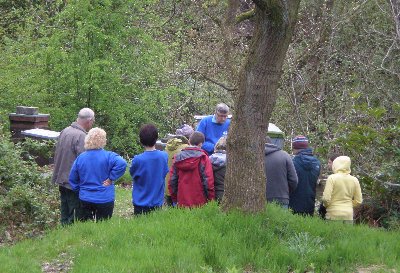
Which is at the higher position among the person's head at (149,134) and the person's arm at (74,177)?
the person's head at (149,134)

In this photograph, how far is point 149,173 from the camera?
9.48 metres

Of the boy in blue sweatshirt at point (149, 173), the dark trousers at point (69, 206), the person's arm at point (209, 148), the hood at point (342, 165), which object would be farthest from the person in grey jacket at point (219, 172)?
the person's arm at point (209, 148)

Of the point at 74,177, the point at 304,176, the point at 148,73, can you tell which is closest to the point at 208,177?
the point at 304,176

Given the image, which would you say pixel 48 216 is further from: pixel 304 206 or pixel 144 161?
pixel 304 206

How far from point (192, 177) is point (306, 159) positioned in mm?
1695

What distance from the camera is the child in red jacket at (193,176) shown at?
955 cm

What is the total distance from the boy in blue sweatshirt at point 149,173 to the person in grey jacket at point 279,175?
4.62 ft

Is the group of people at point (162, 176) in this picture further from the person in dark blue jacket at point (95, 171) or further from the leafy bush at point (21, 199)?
the leafy bush at point (21, 199)

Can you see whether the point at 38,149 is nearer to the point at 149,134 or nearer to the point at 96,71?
the point at 96,71

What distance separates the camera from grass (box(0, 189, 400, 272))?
24.7 feet

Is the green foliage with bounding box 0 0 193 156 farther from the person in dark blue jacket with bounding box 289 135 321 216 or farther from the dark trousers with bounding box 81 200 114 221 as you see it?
the person in dark blue jacket with bounding box 289 135 321 216

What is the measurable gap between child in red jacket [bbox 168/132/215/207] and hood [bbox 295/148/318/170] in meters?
1.37

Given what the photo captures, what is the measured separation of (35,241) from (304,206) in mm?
3793

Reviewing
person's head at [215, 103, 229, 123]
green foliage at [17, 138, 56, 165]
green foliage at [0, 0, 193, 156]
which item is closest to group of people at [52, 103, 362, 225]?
person's head at [215, 103, 229, 123]
